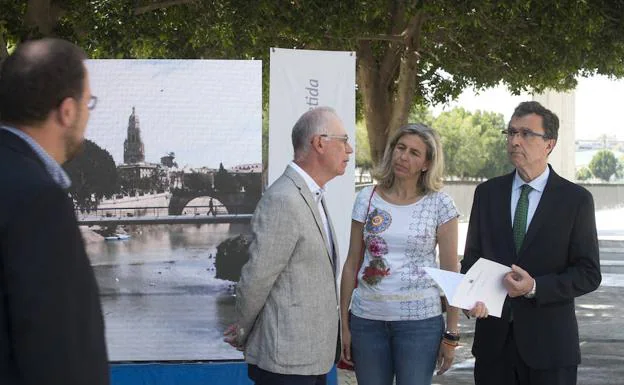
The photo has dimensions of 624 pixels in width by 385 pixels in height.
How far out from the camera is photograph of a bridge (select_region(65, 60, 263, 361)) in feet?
18.8

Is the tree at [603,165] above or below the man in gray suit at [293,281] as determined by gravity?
above

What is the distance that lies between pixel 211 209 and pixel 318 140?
82.6 inches

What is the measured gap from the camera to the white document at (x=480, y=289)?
13.4ft

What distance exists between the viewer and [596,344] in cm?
1105

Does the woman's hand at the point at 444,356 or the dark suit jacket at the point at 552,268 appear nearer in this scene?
the dark suit jacket at the point at 552,268

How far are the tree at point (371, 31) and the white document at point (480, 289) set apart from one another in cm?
651

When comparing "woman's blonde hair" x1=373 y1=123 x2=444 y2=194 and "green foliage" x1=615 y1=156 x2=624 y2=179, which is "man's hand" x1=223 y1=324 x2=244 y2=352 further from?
"green foliage" x1=615 y1=156 x2=624 y2=179

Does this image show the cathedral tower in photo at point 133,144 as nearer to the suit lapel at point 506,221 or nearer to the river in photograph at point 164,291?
the river in photograph at point 164,291

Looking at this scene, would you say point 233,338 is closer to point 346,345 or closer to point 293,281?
point 293,281

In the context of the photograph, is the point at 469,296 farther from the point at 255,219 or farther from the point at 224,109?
the point at 224,109

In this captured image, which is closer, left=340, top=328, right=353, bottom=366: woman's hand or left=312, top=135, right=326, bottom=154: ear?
left=312, top=135, right=326, bottom=154: ear

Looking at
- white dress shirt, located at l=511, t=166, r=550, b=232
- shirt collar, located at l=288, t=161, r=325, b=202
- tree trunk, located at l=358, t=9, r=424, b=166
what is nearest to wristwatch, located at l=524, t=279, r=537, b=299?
white dress shirt, located at l=511, t=166, r=550, b=232

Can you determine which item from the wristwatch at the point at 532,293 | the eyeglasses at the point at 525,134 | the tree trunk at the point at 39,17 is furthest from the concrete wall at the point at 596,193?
the wristwatch at the point at 532,293

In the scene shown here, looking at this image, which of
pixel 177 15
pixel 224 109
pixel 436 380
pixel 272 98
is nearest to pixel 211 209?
pixel 224 109
